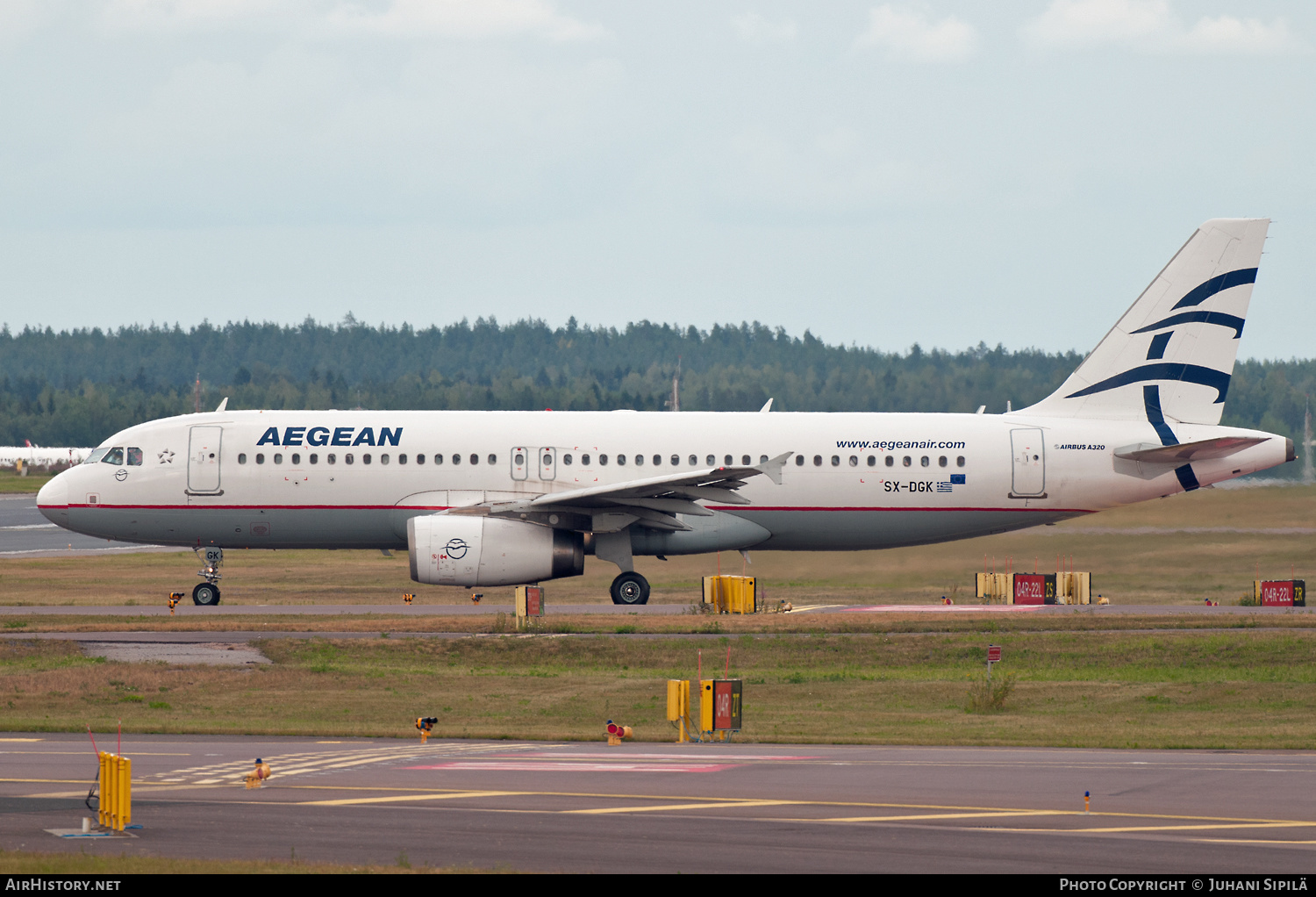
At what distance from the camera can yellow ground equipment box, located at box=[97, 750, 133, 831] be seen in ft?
52.1

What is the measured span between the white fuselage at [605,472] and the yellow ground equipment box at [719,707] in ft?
48.5

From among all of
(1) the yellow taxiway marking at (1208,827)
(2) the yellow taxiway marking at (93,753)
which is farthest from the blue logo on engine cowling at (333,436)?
(1) the yellow taxiway marking at (1208,827)

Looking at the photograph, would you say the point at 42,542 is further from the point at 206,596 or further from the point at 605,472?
the point at 605,472

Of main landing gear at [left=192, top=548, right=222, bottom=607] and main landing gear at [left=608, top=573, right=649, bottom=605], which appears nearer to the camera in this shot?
main landing gear at [left=608, top=573, right=649, bottom=605]

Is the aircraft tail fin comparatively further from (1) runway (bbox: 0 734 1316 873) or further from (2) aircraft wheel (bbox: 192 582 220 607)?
(2) aircraft wheel (bbox: 192 582 220 607)

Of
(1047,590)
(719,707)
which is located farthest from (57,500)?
(1047,590)

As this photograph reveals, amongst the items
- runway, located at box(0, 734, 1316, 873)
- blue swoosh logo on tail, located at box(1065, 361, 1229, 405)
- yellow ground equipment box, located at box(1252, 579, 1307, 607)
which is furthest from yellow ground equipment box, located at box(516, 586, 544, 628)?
yellow ground equipment box, located at box(1252, 579, 1307, 607)

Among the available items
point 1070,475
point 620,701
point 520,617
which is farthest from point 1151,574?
point 620,701

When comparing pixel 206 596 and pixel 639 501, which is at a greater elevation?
pixel 639 501

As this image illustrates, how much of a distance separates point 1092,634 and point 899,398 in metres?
49.1

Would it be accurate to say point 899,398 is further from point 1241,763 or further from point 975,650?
point 1241,763

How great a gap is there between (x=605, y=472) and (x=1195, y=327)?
15426mm

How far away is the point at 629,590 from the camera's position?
131 feet

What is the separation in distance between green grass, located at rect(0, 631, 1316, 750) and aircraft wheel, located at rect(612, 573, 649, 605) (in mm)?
6452
